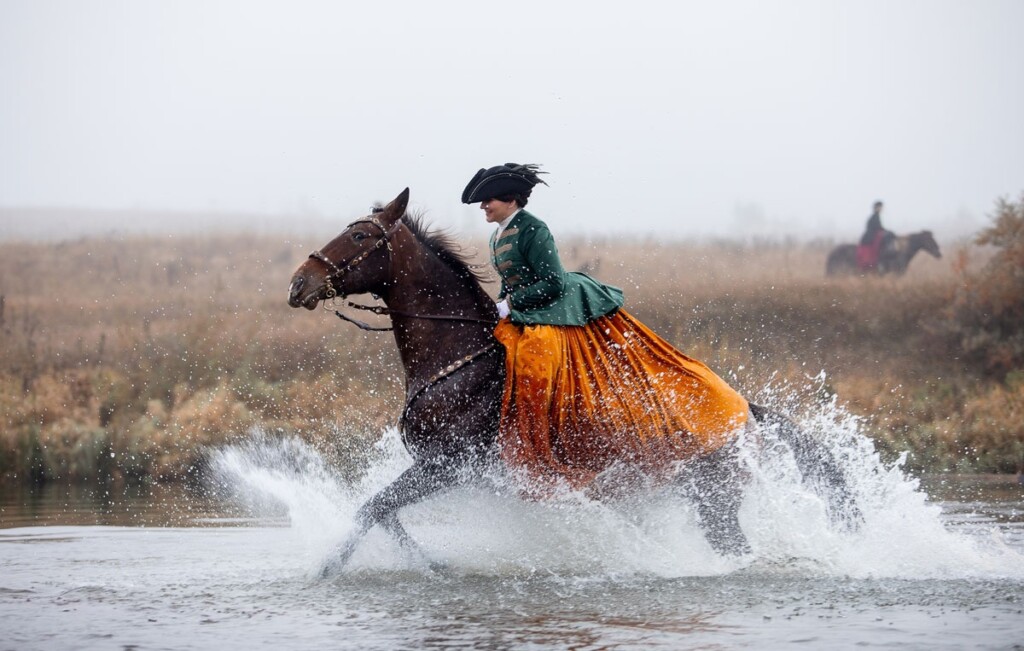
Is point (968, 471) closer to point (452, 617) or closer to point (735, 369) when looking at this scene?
point (735, 369)

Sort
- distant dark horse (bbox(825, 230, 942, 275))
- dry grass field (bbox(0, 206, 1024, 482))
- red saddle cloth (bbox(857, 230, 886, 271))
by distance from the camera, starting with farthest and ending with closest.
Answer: red saddle cloth (bbox(857, 230, 886, 271))
distant dark horse (bbox(825, 230, 942, 275))
dry grass field (bbox(0, 206, 1024, 482))

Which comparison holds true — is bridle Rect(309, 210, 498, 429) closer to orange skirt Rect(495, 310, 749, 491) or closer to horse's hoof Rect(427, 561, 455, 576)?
orange skirt Rect(495, 310, 749, 491)

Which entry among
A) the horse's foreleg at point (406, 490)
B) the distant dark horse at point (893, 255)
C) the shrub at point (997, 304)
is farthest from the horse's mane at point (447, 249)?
the distant dark horse at point (893, 255)

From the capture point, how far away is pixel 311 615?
716 centimetres

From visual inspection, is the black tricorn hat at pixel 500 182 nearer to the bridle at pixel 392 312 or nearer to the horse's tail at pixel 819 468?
the bridle at pixel 392 312

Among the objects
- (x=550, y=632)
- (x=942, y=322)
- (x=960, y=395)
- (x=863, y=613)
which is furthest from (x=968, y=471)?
(x=550, y=632)

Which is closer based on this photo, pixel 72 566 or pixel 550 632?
pixel 550 632

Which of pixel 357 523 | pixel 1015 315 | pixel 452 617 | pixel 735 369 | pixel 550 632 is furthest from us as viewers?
pixel 1015 315

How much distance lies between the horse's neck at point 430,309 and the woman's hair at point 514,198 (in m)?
0.55

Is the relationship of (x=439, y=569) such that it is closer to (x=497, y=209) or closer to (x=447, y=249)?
(x=447, y=249)

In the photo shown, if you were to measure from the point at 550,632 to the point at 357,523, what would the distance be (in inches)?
80.6

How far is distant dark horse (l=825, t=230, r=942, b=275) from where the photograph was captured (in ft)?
77.1

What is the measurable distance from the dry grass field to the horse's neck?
617 centimetres

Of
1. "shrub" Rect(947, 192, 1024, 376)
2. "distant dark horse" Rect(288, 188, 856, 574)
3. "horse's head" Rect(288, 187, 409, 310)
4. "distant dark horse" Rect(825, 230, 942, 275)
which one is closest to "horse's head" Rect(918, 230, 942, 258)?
"distant dark horse" Rect(825, 230, 942, 275)
